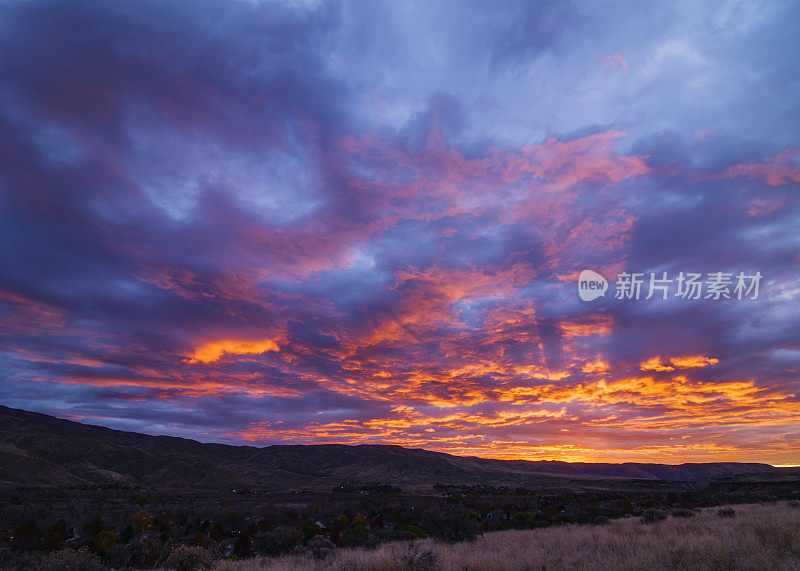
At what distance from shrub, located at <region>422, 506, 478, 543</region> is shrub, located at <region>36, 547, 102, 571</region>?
15135 millimetres

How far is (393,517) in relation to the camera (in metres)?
31.1

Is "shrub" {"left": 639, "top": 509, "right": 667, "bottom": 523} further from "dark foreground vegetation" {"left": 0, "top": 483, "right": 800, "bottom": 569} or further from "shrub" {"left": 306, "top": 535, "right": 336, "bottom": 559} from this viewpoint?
"shrub" {"left": 306, "top": 535, "right": 336, "bottom": 559}

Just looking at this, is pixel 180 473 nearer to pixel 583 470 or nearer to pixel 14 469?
pixel 14 469

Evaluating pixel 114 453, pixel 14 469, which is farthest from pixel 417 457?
pixel 14 469

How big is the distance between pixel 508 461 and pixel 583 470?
3387cm

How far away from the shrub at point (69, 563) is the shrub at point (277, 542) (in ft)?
24.4

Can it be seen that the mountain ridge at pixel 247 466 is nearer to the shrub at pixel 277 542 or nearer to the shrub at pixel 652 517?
the shrub at pixel 652 517

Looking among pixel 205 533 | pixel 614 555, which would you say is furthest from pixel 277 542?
pixel 614 555

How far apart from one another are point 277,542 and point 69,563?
8.74m

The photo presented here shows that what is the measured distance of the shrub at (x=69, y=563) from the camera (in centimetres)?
1170

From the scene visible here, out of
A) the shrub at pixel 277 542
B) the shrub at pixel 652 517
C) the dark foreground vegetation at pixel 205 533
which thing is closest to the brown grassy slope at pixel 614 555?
the dark foreground vegetation at pixel 205 533

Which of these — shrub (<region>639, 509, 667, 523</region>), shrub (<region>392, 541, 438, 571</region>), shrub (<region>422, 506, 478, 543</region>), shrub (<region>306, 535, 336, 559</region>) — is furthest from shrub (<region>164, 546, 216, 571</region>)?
shrub (<region>639, 509, 667, 523</region>)

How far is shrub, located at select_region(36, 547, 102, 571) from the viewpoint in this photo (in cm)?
1170

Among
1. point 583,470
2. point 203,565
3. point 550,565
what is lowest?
point 583,470
